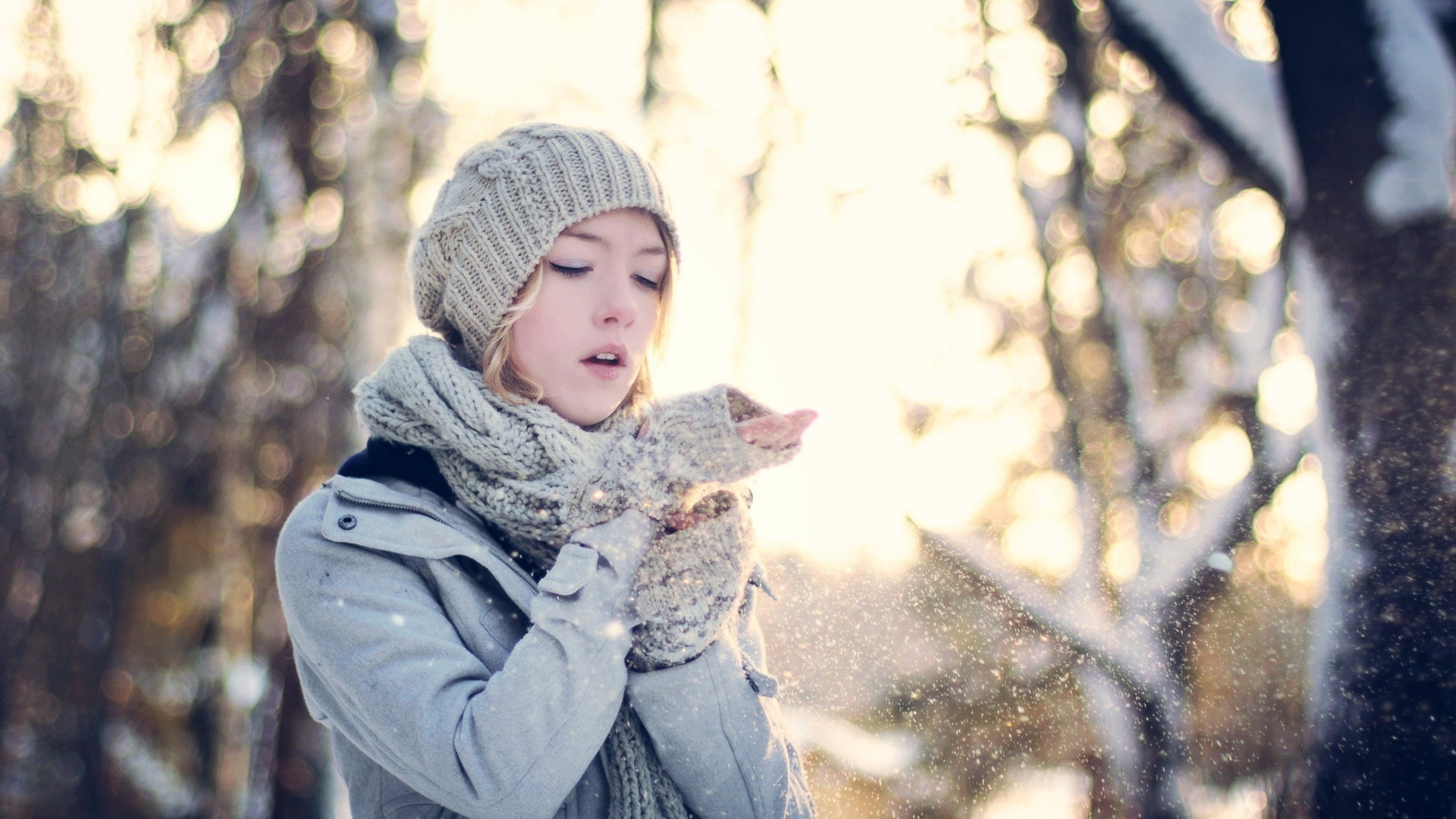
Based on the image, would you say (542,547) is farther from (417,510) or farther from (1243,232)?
(1243,232)

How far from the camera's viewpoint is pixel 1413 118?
188cm

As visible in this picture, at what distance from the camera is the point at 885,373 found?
3543 mm

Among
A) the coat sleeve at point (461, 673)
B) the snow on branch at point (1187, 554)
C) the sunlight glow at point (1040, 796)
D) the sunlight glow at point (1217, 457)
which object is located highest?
the coat sleeve at point (461, 673)

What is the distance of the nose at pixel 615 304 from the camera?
136cm

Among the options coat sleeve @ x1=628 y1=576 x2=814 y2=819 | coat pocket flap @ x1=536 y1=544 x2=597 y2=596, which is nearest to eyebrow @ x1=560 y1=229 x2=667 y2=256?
coat pocket flap @ x1=536 y1=544 x2=597 y2=596

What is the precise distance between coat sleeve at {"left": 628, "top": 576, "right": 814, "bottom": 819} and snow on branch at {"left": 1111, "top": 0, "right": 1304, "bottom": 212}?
1869 mm

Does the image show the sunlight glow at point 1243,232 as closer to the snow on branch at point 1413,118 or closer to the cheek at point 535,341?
the snow on branch at point 1413,118

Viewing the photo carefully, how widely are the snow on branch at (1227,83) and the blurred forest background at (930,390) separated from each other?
11 mm

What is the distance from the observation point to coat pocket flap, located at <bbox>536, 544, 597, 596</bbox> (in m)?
1.11

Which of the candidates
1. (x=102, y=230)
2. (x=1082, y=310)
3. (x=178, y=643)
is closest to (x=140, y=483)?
(x=178, y=643)

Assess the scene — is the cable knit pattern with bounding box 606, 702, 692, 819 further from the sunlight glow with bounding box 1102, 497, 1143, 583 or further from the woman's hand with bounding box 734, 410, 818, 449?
the sunlight glow with bounding box 1102, 497, 1143, 583

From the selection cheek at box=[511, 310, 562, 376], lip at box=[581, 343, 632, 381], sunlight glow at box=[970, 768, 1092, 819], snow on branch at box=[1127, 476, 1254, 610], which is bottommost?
sunlight glow at box=[970, 768, 1092, 819]

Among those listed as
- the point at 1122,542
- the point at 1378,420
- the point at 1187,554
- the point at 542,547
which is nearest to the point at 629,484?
the point at 542,547

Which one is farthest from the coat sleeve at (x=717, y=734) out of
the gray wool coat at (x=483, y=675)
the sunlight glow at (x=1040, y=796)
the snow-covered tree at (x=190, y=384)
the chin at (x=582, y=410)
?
the snow-covered tree at (x=190, y=384)
